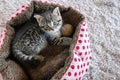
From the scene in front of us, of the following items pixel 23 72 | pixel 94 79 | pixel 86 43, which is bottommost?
pixel 94 79

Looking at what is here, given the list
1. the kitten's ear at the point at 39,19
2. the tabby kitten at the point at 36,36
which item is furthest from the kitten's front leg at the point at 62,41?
the kitten's ear at the point at 39,19

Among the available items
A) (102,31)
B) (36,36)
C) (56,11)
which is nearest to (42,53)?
(36,36)

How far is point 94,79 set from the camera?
1301mm

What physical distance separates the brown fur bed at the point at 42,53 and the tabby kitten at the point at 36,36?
0.04 metres

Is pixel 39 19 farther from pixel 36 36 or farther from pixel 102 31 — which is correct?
pixel 102 31

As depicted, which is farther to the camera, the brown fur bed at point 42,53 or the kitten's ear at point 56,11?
the kitten's ear at point 56,11

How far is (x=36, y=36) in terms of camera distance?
128 cm

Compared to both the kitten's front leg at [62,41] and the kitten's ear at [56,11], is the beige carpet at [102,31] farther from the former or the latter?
the kitten's ear at [56,11]

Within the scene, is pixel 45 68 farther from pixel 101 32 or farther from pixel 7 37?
pixel 101 32

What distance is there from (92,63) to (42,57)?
33 cm

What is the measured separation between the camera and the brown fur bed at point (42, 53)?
1.14 meters

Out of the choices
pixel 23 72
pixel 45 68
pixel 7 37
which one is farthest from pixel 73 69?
pixel 7 37

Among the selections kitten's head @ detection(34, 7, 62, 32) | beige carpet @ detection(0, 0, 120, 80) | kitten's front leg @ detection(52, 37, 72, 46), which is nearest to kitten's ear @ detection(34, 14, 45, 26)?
kitten's head @ detection(34, 7, 62, 32)

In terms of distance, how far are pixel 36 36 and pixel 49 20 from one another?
12cm
